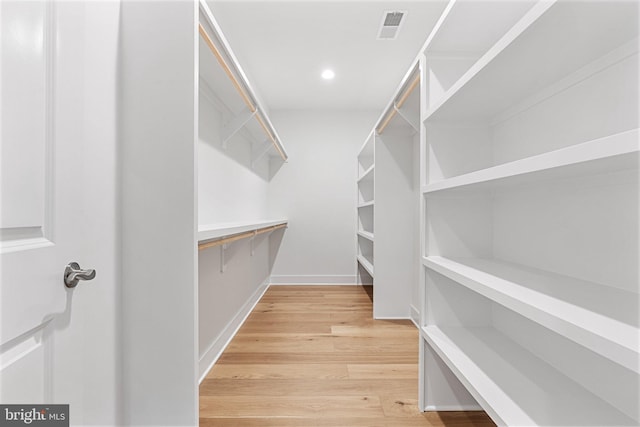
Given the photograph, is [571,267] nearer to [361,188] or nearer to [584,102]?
[584,102]

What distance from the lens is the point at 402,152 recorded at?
8.89ft

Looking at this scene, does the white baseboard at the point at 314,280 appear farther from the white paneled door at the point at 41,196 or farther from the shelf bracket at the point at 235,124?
the white paneled door at the point at 41,196

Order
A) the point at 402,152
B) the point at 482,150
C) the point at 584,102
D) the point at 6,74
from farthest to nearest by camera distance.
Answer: the point at 402,152 < the point at 482,150 < the point at 584,102 < the point at 6,74

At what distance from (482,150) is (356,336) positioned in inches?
61.1

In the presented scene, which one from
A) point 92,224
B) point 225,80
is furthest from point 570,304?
point 225,80

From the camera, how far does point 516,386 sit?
97 cm

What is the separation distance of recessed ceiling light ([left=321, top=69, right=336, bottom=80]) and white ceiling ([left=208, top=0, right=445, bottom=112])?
0.05m

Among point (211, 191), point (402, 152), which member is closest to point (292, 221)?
point (402, 152)

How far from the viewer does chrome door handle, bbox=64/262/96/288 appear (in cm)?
81

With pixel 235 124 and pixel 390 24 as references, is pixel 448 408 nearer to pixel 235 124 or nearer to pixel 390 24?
pixel 235 124

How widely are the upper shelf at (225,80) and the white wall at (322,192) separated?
1.25 m

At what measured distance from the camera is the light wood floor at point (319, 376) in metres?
1.42

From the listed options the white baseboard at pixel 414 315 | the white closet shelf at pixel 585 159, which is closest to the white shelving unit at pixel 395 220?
the white baseboard at pixel 414 315

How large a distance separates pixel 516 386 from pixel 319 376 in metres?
1.06
